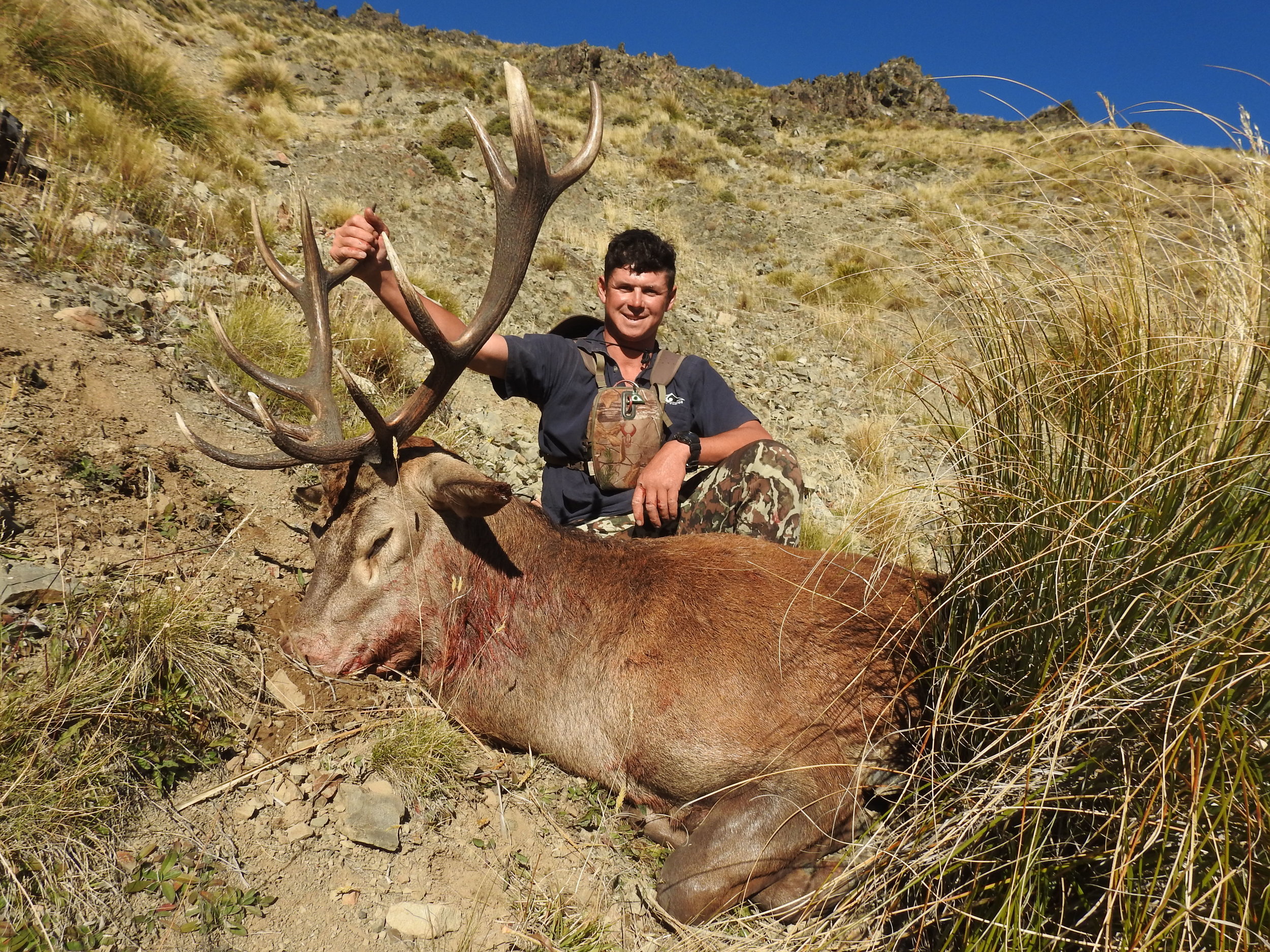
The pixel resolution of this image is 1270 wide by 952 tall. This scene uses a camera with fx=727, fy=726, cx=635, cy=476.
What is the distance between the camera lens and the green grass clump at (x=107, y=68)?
8.04 m

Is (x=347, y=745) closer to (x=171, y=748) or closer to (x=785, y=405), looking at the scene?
(x=171, y=748)

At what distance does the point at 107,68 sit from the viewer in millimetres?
8625

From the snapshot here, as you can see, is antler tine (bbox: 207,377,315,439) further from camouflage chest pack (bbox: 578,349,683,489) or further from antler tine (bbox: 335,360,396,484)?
camouflage chest pack (bbox: 578,349,683,489)

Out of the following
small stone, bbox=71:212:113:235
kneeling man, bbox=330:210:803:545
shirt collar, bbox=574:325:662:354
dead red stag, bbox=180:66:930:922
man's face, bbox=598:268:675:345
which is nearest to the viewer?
dead red stag, bbox=180:66:930:922

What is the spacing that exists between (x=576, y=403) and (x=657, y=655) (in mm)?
1764

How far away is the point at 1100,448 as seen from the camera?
2.23 metres

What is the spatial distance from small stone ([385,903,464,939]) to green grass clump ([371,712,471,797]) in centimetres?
47

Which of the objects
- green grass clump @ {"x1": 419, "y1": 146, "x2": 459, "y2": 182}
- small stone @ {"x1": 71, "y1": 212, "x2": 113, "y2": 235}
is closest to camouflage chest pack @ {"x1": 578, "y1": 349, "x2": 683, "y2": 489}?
small stone @ {"x1": 71, "y1": 212, "x2": 113, "y2": 235}

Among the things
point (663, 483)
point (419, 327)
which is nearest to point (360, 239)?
point (419, 327)

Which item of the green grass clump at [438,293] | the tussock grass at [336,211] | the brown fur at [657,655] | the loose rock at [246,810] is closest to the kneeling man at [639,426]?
the brown fur at [657,655]

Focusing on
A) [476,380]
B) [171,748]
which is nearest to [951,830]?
[171,748]

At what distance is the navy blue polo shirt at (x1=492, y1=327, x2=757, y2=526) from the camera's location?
4.12 m

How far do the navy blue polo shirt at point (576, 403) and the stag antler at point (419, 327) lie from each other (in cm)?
65

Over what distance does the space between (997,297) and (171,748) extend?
3345mm
